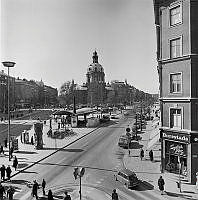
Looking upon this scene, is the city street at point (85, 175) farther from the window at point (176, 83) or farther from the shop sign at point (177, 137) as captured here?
the window at point (176, 83)

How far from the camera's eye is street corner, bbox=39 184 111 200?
64.8 feet

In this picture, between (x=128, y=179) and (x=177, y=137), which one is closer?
(x=128, y=179)

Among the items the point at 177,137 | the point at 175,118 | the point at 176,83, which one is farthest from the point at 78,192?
the point at 176,83

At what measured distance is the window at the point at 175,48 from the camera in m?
24.2

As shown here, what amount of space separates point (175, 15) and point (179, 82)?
20.9ft

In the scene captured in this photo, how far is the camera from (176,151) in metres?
24.3

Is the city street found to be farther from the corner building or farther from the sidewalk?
the corner building

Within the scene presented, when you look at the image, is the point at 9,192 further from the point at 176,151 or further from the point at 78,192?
the point at 176,151

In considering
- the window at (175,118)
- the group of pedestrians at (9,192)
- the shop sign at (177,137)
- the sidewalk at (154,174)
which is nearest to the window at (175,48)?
the window at (175,118)

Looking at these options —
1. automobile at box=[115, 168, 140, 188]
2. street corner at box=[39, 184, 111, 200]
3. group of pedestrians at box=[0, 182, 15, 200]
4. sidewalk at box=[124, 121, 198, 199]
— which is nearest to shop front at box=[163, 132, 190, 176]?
sidewalk at box=[124, 121, 198, 199]

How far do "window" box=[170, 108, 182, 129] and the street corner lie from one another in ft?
30.2

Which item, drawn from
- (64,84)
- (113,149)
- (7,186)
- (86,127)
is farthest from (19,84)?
(7,186)

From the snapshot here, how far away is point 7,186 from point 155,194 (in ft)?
41.3

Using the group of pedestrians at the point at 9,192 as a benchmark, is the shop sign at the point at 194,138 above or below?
above
